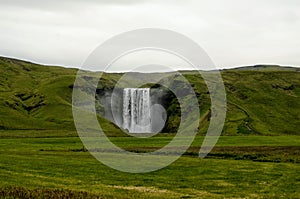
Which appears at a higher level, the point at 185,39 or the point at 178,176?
the point at 185,39

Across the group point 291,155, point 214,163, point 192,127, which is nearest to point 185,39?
point 214,163

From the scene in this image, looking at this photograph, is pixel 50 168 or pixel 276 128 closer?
pixel 50 168

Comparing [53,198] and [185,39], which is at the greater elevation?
Result: [185,39]

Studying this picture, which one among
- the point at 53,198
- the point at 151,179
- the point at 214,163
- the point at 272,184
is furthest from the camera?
the point at 214,163

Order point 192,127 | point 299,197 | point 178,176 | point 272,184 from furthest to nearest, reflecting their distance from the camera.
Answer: point 192,127 < point 178,176 < point 272,184 < point 299,197

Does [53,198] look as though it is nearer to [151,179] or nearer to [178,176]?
[151,179]

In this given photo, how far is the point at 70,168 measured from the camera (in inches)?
2165

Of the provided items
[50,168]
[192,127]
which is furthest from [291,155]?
[192,127]

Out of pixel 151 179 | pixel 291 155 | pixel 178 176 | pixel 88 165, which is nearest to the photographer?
pixel 151 179

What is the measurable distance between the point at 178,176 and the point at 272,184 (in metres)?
11.2

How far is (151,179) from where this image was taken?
1925 inches

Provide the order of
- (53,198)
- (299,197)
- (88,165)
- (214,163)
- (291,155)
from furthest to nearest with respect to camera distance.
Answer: (291,155) < (214,163) < (88,165) < (299,197) < (53,198)

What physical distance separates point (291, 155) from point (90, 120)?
123991 millimetres

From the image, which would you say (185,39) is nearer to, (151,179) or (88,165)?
(151,179)
